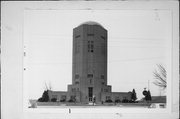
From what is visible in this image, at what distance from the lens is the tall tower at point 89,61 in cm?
288

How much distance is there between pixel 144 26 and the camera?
293cm

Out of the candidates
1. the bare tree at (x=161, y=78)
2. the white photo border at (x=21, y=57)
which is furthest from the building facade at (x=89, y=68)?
the bare tree at (x=161, y=78)

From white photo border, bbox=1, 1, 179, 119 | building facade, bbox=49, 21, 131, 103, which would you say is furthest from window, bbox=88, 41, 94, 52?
white photo border, bbox=1, 1, 179, 119

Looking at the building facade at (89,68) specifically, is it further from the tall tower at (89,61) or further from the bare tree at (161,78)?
the bare tree at (161,78)

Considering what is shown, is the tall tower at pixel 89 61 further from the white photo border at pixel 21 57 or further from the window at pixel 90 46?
the white photo border at pixel 21 57

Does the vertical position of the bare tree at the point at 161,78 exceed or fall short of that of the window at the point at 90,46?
it falls short

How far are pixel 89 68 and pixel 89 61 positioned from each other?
2.6 inches

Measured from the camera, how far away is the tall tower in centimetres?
288

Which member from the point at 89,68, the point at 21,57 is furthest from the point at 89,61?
the point at 21,57

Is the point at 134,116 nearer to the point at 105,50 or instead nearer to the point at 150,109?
the point at 150,109

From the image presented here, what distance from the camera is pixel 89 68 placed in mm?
2895

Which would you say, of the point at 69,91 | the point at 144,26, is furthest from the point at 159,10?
the point at 69,91

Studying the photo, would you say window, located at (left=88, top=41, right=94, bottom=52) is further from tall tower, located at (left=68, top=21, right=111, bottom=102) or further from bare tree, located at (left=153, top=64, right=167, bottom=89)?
bare tree, located at (left=153, top=64, right=167, bottom=89)

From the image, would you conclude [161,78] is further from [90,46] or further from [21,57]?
[21,57]
